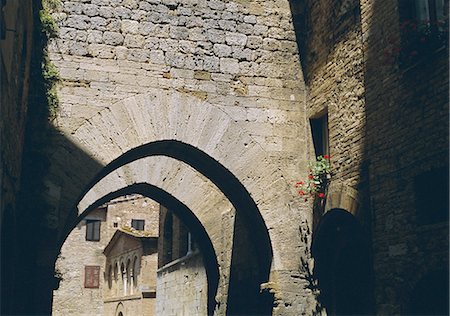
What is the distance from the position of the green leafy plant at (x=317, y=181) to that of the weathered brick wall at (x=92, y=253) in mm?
19851

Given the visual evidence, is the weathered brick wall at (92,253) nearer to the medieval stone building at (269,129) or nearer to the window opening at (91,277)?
the window opening at (91,277)

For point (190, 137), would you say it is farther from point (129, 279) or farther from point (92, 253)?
point (92, 253)

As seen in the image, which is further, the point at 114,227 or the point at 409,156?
the point at 114,227

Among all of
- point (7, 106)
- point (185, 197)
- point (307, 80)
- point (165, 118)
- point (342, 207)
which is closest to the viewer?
point (7, 106)

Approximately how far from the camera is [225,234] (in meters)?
10.3

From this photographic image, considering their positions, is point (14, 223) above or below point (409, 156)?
below

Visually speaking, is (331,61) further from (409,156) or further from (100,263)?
(100,263)

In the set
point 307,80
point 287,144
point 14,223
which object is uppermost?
point 307,80

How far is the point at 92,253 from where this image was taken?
28719 mm

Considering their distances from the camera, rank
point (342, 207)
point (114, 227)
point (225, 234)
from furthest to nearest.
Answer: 1. point (114, 227)
2. point (225, 234)
3. point (342, 207)

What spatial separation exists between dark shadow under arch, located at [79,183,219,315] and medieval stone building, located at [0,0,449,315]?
1647 mm

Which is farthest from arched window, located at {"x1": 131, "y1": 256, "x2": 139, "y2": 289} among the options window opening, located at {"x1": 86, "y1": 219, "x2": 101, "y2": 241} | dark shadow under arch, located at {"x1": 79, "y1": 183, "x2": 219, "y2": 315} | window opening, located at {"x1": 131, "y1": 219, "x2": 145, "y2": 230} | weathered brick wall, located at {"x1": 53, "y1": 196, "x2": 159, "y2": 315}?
dark shadow under arch, located at {"x1": 79, "y1": 183, "x2": 219, "y2": 315}

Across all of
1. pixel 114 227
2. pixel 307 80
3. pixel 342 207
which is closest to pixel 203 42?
pixel 307 80

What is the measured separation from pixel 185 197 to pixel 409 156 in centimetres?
550
